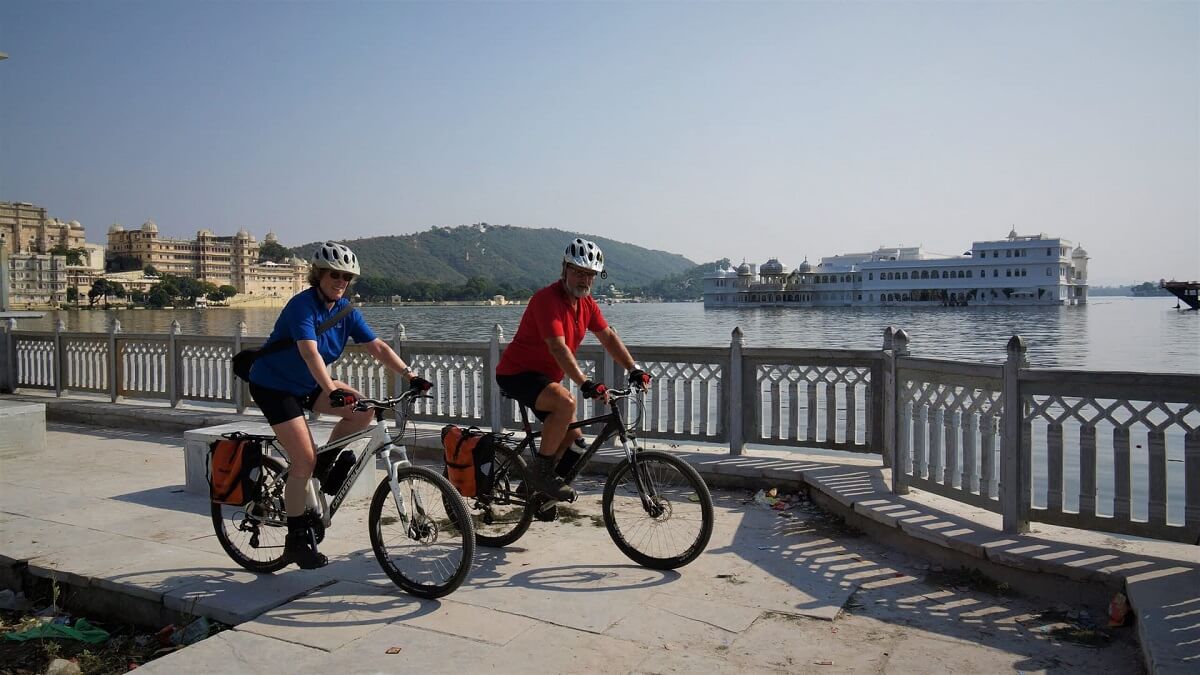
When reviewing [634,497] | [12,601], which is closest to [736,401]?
[634,497]

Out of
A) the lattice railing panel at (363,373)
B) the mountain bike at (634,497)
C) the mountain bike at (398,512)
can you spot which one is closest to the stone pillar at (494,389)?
the lattice railing panel at (363,373)

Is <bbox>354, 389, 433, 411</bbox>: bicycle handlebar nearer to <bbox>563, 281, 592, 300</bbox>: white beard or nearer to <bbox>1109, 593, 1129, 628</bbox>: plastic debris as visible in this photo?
<bbox>563, 281, 592, 300</bbox>: white beard

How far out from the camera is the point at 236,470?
15.8 feet

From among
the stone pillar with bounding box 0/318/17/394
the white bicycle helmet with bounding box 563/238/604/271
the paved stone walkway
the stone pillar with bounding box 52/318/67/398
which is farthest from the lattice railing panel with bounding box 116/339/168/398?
the white bicycle helmet with bounding box 563/238/604/271

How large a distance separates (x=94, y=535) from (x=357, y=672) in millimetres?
3288

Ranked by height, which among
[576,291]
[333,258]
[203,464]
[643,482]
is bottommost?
[203,464]

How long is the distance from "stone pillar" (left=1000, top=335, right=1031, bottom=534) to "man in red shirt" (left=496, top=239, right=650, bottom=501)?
2226 millimetres

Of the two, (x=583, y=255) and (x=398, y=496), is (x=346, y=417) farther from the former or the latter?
(x=583, y=255)

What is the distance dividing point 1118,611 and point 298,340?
439 centimetres

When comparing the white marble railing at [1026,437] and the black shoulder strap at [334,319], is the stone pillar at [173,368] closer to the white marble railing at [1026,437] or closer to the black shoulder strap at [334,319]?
the black shoulder strap at [334,319]

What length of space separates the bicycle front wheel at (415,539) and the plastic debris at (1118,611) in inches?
129

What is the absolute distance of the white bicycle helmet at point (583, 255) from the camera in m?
5.01

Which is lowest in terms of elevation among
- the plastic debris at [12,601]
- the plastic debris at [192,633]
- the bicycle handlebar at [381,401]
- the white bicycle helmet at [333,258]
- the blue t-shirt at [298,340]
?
the plastic debris at [12,601]

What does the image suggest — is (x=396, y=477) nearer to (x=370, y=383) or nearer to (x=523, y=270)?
(x=370, y=383)
